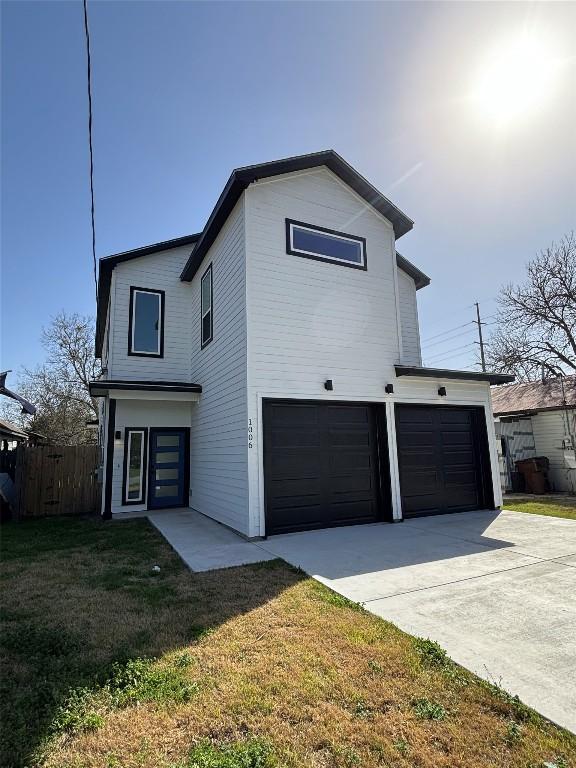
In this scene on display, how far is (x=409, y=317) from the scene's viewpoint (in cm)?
1173

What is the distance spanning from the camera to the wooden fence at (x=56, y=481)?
10227 millimetres

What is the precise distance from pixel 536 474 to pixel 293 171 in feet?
43.0

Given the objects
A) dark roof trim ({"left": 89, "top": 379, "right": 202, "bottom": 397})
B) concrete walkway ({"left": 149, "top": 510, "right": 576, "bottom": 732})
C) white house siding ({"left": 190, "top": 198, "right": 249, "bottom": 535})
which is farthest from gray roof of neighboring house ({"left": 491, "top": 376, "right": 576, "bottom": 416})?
dark roof trim ({"left": 89, "top": 379, "right": 202, "bottom": 397})

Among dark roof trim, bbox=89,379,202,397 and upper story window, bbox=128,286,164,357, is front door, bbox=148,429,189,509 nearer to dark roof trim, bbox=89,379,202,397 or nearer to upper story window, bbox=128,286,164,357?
dark roof trim, bbox=89,379,202,397

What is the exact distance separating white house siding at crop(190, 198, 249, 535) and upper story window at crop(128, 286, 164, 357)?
1432 millimetres

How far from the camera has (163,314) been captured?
442 inches

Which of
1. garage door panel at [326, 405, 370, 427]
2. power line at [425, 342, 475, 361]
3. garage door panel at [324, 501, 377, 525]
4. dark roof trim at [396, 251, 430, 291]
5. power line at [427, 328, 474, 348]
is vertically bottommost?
garage door panel at [324, 501, 377, 525]

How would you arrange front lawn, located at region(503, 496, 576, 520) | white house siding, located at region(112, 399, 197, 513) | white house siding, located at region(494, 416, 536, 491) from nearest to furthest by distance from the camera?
front lawn, located at region(503, 496, 576, 520), white house siding, located at region(112, 399, 197, 513), white house siding, located at region(494, 416, 536, 491)

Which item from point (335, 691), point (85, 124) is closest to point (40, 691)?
point (335, 691)

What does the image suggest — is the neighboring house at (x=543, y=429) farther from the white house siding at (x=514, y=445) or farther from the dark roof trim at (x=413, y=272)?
the dark roof trim at (x=413, y=272)

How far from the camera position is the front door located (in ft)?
34.7

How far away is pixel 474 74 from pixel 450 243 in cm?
514

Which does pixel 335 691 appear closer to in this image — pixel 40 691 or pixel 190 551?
pixel 40 691

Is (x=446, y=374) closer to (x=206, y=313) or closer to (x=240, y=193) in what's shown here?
(x=240, y=193)
